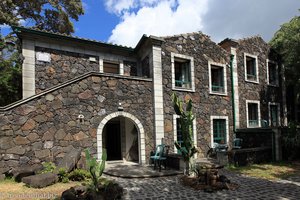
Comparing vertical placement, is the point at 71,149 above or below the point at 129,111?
below

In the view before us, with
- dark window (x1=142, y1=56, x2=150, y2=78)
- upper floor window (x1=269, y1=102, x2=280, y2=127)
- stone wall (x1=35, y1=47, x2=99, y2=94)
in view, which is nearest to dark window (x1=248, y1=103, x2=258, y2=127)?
upper floor window (x1=269, y1=102, x2=280, y2=127)

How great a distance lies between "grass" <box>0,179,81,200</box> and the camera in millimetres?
5891

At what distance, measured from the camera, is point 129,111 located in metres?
10.5

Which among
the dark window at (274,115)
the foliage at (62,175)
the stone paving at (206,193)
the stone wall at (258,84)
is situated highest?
the stone wall at (258,84)

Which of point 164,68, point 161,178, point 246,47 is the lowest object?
point 161,178

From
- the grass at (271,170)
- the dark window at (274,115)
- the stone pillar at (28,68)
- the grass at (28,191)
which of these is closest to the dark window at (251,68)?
the dark window at (274,115)

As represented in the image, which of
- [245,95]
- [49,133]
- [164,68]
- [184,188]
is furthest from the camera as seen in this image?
[245,95]

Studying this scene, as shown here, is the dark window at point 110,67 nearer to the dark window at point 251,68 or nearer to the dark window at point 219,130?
the dark window at point 219,130

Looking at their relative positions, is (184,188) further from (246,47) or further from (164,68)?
(246,47)

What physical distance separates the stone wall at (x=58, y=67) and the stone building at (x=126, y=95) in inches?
1.7

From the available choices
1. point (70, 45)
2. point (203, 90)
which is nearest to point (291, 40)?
point (203, 90)

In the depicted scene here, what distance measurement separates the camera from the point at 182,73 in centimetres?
1275

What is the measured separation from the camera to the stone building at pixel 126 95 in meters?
8.67

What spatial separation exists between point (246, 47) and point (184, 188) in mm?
11186
